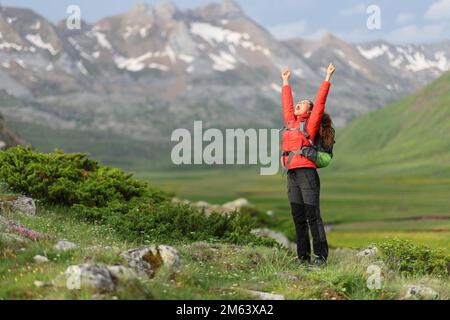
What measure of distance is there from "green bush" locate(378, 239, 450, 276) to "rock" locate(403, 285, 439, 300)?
20.0ft

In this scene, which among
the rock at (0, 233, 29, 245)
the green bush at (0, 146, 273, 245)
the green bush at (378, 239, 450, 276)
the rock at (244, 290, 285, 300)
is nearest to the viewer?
the rock at (244, 290, 285, 300)

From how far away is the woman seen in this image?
13.6 m

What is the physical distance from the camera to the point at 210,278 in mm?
12008

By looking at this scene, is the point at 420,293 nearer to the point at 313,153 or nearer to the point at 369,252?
the point at 313,153

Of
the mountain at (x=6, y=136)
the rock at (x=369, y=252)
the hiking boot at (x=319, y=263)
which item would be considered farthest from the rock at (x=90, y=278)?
the mountain at (x=6, y=136)

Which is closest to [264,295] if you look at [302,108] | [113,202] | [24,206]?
[302,108]

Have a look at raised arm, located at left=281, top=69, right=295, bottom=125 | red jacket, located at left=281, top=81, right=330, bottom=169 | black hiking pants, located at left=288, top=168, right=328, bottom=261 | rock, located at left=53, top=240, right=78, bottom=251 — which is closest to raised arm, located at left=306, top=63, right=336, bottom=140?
red jacket, located at left=281, top=81, right=330, bottom=169

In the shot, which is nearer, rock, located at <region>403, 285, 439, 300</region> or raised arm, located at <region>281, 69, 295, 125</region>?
rock, located at <region>403, 285, 439, 300</region>

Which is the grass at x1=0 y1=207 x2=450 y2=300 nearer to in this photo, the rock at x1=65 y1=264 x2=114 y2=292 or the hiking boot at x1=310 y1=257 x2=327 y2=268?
the rock at x1=65 y1=264 x2=114 y2=292

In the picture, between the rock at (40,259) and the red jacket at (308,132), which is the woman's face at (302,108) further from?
the rock at (40,259)

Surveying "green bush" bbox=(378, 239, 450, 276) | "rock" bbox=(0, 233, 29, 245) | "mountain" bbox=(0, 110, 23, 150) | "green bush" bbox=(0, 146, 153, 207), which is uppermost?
"mountain" bbox=(0, 110, 23, 150)

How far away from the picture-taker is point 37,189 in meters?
20.1

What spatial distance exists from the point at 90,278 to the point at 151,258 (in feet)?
8.07
